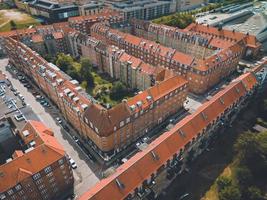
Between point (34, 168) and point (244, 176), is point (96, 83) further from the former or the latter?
point (244, 176)

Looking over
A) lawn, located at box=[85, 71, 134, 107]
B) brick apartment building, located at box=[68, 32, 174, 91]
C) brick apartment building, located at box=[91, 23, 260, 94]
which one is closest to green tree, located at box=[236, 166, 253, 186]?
brick apartment building, located at box=[68, 32, 174, 91]

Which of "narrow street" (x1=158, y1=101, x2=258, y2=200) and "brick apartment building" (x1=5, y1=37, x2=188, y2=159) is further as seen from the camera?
"brick apartment building" (x1=5, y1=37, x2=188, y2=159)

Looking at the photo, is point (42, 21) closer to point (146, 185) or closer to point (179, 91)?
point (179, 91)

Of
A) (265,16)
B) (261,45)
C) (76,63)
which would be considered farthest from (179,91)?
(265,16)

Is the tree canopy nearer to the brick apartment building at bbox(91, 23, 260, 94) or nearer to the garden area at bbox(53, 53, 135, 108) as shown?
the garden area at bbox(53, 53, 135, 108)

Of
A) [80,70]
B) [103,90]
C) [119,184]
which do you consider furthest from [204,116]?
[80,70]
